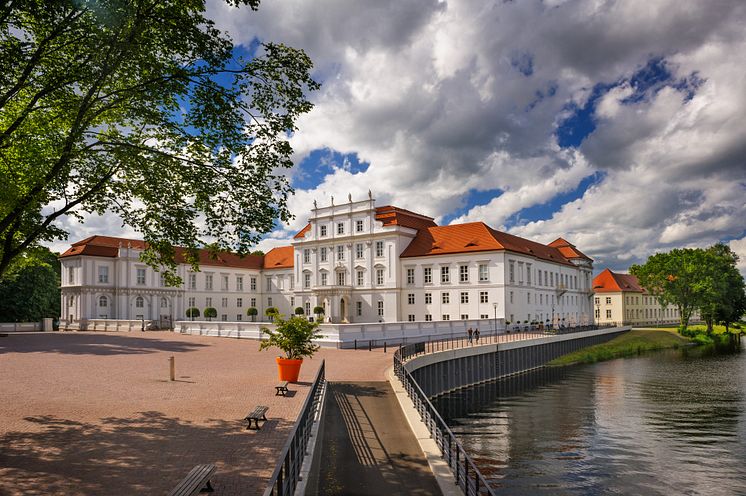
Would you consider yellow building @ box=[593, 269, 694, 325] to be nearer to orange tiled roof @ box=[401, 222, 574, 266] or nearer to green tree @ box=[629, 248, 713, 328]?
green tree @ box=[629, 248, 713, 328]

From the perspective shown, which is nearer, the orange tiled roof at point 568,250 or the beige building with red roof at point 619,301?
the orange tiled roof at point 568,250

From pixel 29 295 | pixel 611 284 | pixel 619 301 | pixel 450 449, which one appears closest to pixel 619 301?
pixel 619 301

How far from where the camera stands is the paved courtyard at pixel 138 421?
411 inches

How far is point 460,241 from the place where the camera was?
65438 mm

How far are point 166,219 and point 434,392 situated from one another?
21861 mm

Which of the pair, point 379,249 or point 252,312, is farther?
point 252,312

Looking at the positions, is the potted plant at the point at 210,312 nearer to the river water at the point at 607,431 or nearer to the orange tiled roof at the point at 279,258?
the orange tiled roof at the point at 279,258

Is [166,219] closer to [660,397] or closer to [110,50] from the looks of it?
[110,50]

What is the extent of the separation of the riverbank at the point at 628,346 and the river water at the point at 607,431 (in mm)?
10436

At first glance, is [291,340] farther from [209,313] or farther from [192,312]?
[209,313]

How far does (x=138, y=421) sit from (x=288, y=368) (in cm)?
772

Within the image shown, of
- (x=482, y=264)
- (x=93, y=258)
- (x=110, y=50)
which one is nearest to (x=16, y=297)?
(x=93, y=258)

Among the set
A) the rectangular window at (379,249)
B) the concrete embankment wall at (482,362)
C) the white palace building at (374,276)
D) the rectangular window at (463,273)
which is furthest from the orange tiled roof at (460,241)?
the concrete embankment wall at (482,362)

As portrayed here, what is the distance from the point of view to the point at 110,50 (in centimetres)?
1255
